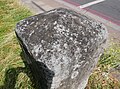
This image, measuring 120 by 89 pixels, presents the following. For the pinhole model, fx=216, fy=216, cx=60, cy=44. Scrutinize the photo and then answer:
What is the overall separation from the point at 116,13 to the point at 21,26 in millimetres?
7259

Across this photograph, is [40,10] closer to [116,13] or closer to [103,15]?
[103,15]

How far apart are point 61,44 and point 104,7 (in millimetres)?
7922

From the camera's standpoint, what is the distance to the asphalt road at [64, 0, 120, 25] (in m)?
9.00

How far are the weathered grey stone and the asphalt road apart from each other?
239 inches

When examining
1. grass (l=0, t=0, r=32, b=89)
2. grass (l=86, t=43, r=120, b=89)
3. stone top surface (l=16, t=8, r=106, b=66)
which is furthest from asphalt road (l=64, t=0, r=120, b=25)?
stone top surface (l=16, t=8, r=106, b=66)

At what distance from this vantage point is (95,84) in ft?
13.1

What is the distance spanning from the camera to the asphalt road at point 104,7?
8997 millimetres

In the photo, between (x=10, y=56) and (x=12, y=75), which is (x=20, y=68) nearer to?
(x=12, y=75)

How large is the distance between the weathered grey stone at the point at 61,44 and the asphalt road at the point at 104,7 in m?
6.07

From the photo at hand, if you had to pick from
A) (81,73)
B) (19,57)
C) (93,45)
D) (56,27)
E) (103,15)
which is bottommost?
(103,15)

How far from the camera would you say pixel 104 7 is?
391 inches

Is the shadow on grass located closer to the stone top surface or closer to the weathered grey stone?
the weathered grey stone

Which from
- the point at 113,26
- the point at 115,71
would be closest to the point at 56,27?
the point at 115,71

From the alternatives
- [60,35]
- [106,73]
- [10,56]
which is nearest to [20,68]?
[10,56]
